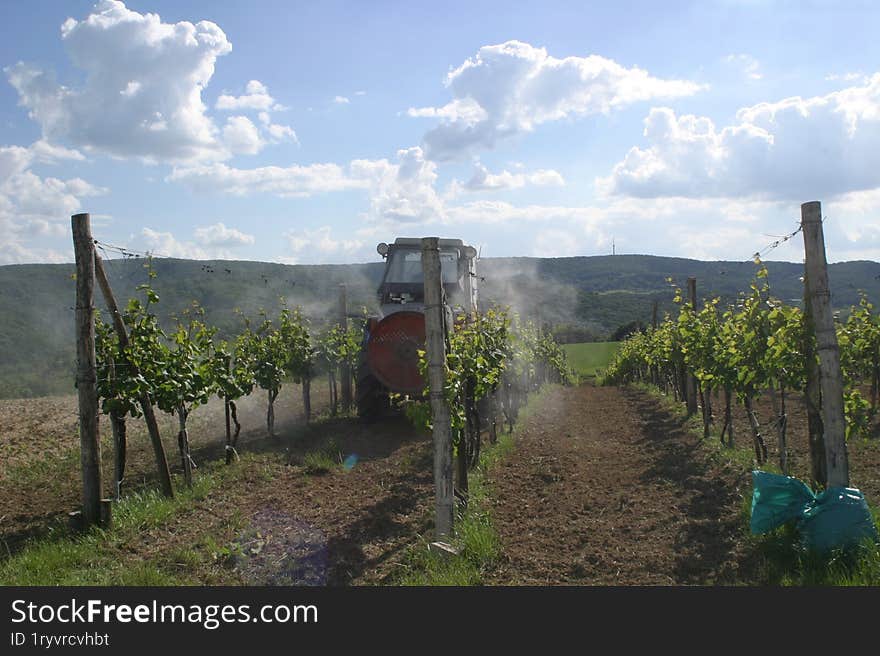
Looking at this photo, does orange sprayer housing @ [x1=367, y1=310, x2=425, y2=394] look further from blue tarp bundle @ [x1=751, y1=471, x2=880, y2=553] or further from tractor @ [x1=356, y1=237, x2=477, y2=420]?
blue tarp bundle @ [x1=751, y1=471, x2=880, y2=553]

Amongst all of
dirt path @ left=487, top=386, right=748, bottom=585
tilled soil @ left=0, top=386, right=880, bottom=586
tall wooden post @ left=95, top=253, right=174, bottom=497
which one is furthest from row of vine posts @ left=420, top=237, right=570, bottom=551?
tall wooden post @ left=95, top=253, right=174, bottom=497

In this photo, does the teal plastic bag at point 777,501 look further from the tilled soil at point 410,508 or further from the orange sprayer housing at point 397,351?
the orange sprayer housing at point 397,351

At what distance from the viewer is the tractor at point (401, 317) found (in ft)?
33.6

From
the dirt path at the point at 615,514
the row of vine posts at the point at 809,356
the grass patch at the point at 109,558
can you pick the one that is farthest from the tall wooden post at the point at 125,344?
the row of vine posts at the point at 809,356

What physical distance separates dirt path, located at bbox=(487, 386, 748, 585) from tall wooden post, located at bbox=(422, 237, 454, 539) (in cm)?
62

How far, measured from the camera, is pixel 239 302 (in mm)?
44062

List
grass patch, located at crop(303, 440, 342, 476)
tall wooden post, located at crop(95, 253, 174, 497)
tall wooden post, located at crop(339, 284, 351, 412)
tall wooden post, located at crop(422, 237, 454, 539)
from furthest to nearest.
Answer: tall wooden post, located at crop(339, 284, 351, 412)
grass patch, located at crop(303, 440, 342, 476)
tall wooden post, located at crop(95, 253, 174, 497)
tall wooden post, located at crop(422, 237, 454, 539)

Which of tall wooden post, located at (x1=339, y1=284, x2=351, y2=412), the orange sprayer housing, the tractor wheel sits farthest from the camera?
tall wooden post, located at (x1=339, y1=284, x2=351, y2=412)

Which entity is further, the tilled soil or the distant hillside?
the distant hillside

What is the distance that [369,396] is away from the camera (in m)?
11.6

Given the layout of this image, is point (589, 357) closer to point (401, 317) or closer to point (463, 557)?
point (401, 317)

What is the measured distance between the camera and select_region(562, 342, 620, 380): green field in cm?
4606

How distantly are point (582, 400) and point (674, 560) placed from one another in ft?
59.4

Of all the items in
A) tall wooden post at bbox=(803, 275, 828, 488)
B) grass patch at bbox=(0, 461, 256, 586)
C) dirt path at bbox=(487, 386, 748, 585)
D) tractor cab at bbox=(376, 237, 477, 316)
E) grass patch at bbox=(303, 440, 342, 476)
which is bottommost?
dirt path at bbox=(487, 386, 748, 585)
